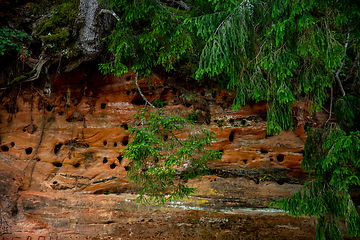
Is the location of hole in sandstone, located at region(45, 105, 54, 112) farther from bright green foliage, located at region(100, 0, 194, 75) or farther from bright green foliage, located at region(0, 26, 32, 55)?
bright green foliage, located at region(100, 0, 194, 75)

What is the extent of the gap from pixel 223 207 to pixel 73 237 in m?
4.18

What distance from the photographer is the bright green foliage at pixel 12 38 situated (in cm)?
597

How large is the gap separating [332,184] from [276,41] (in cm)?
284

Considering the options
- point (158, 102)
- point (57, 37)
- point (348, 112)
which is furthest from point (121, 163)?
point (348, 112)

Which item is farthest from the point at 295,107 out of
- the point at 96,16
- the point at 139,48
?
the point at 96,16

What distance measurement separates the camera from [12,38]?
6.16 m

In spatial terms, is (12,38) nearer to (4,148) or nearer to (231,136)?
(4,148)

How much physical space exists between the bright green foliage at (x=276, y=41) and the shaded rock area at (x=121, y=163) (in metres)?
2.17

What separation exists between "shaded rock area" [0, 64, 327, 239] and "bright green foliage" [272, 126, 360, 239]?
2000mm

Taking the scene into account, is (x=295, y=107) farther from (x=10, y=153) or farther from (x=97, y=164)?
(x=10, y=153)

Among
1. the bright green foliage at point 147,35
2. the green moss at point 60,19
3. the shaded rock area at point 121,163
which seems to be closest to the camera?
the bright green foliage at point 147,35

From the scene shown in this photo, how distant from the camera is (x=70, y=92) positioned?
7.45 metres

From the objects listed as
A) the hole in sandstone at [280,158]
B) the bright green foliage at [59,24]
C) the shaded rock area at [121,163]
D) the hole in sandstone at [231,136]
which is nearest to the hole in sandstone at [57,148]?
the shaded rock area at [121,163]

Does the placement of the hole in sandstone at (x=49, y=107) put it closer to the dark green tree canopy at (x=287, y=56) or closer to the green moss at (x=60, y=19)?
the green moss at (x=60, y=19)
